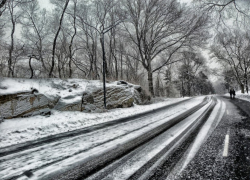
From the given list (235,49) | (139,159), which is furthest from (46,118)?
(235,49)

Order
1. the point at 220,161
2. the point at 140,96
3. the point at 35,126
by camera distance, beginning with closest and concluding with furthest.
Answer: the point at 220,161 < the point at 35,126 < the point at 140,96

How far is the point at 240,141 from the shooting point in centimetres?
390

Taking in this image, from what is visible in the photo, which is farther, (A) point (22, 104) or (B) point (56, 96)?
(B) point (56, 96)

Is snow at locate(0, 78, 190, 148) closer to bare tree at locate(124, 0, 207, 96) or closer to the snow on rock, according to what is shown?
the snow on rock

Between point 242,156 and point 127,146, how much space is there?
2448mm

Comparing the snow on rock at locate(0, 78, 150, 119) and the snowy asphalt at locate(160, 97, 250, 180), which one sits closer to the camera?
the snowy asphalt at locate(160, 97, 250, 180)

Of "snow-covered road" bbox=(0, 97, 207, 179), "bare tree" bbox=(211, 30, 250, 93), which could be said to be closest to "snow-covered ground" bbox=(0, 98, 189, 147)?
"snow-covered road" bbox=(0, 97, 207, 179)

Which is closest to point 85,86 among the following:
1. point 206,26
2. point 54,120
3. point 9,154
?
point 54,120

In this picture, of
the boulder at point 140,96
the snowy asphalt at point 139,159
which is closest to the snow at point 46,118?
the snowy asphalt at point 139,159

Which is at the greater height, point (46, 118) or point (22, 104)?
point (22, 104)

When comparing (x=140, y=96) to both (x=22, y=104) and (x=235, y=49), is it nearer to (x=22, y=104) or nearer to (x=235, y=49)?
(x=22, y=104)

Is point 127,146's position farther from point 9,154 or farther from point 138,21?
point 138,21

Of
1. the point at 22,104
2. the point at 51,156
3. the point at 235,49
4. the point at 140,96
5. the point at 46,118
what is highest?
the point at 235,49

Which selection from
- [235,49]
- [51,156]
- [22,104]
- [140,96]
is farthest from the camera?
[235,49]
